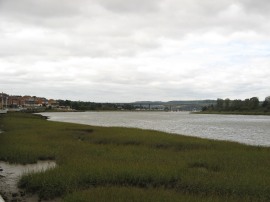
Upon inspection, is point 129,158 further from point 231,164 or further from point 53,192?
point 53,192

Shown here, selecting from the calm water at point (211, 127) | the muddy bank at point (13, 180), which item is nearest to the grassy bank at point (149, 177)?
the muddy bank at point (13, 180)

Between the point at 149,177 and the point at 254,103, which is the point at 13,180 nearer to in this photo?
the point at 149,177

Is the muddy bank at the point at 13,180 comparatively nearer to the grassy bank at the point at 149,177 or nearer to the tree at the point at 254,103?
the grassy bank at the point at 149,177

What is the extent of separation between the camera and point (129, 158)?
1880 cm

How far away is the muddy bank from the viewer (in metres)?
12.7

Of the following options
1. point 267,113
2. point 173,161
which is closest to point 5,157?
point 173,161

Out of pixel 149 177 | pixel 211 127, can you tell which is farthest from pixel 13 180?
pixel 211 127

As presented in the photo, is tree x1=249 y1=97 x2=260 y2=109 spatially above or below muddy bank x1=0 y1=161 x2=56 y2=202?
above

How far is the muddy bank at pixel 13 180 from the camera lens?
500 inches

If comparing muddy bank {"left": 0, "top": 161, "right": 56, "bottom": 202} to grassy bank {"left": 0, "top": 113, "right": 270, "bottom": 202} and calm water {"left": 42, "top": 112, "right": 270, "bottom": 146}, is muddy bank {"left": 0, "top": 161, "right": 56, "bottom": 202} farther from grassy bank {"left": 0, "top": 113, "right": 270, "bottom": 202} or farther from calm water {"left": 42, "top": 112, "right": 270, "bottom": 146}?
calm water {"left": 42, "top": 112, "right": 270, "bottom": 146}

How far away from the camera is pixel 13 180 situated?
15.4 m

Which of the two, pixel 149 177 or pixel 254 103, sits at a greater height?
pixel 254 103

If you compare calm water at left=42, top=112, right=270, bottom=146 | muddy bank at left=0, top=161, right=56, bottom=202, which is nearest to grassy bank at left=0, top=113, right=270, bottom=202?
muddy bank at left=0, top=161, right=56, bottom=202

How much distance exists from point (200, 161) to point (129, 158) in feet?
11.5
